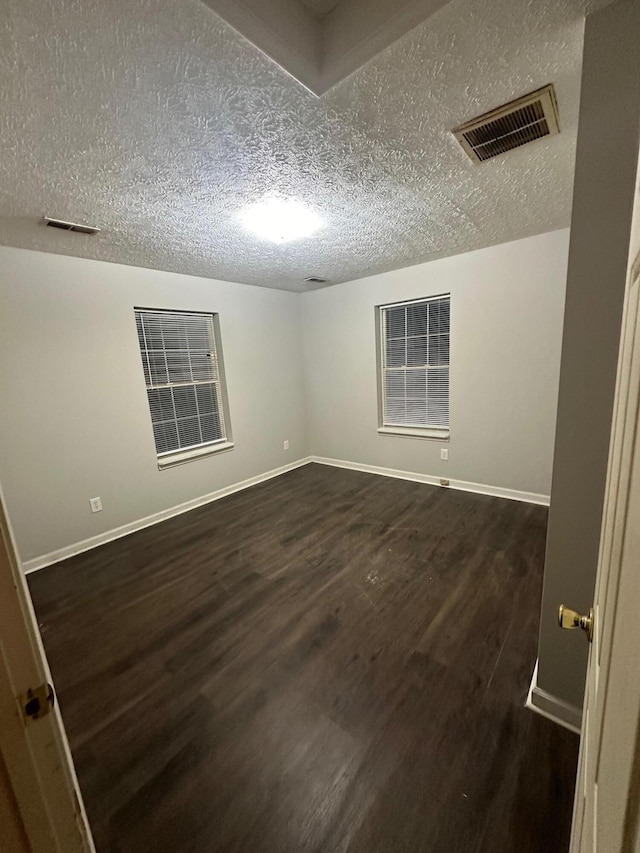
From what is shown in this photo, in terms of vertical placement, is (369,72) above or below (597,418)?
above

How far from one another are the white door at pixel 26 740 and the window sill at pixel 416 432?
3771 mm

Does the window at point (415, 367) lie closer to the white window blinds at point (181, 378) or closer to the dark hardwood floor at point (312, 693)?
the dark hardwood floor at point (312, 693)

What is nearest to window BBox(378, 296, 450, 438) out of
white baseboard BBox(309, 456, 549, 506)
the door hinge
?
white baseboard BBox(309, 456, 549, 506)

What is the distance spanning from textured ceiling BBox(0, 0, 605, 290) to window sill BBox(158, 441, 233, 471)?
6.59 ft

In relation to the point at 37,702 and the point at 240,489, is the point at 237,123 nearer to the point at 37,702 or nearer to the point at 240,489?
the point at 37,702

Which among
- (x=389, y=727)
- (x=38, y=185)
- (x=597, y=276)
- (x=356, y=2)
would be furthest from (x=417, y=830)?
(x=38, y=185)

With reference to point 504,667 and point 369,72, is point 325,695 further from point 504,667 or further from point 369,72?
point 369,72

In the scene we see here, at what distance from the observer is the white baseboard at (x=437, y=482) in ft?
11.0

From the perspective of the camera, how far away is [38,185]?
171 centimetres

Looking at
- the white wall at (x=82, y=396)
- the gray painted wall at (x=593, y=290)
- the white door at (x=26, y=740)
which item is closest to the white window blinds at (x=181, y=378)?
the white wall at (x=82, y=396)

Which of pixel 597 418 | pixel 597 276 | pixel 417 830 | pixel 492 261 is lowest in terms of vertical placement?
pixel 417 830

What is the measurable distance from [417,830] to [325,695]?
543 millimetres

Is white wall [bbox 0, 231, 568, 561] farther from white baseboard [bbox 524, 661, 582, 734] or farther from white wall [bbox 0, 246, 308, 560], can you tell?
white baseboard [bbox 524, 661, 582, 734]

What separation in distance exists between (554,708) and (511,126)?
8.21 feet
